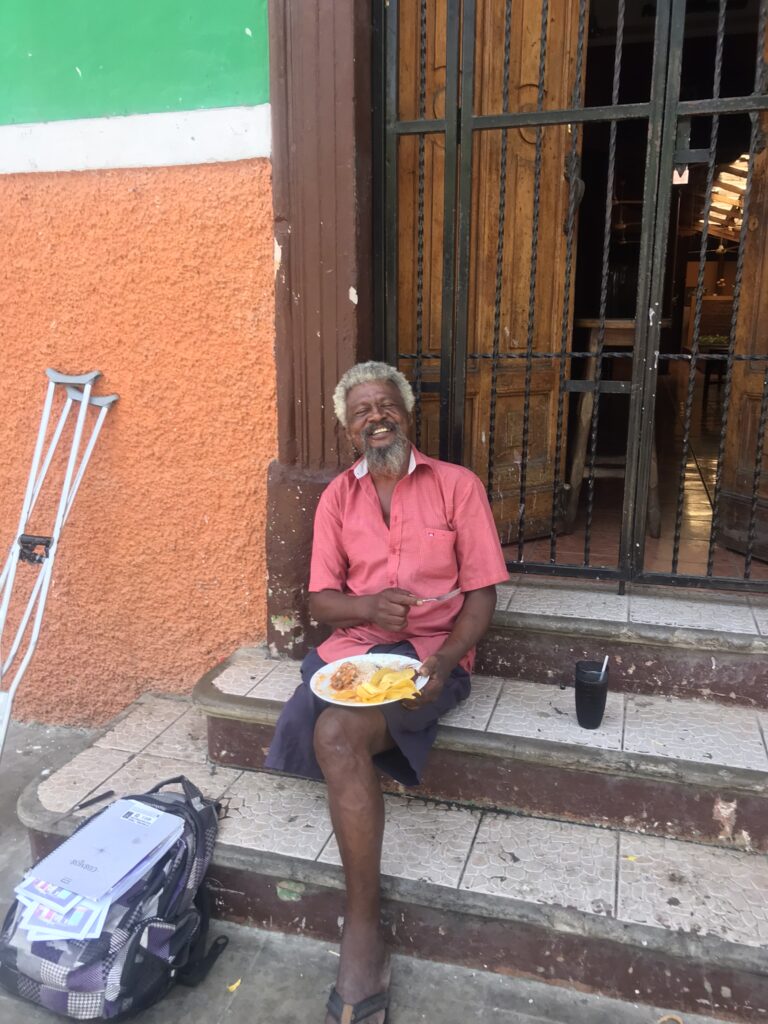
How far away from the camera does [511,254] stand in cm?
356

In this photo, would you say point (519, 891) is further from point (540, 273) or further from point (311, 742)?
point (540, 273)

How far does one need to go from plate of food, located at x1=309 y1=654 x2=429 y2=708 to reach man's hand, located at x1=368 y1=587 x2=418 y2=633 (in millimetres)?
97

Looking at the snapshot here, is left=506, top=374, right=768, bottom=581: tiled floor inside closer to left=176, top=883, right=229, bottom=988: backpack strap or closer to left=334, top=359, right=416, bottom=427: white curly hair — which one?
left=334, top=359, right=416, bottom=427: white curly hair

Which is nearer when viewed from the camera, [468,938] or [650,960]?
[650,960]

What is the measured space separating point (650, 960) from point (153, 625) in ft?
7.53

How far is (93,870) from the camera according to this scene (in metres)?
2.24

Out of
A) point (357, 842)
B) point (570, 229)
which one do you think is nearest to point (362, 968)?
point (357, 842)

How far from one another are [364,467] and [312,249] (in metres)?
0.86

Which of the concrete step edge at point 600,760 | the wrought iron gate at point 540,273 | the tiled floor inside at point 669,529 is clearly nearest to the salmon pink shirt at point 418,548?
the concrete step edge at point 600,760

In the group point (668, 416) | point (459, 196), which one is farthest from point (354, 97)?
point (668, 416)

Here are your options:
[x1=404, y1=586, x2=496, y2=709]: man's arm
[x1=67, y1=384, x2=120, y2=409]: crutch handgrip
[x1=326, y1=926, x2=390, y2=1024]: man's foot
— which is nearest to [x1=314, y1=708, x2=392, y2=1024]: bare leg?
[x1=326, y1=926, x2=390, y2=1024]: man's foot

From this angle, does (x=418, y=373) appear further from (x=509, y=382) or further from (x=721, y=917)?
(x=721, y=917)

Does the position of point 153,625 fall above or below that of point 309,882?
above

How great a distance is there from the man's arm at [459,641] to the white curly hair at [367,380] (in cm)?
67
